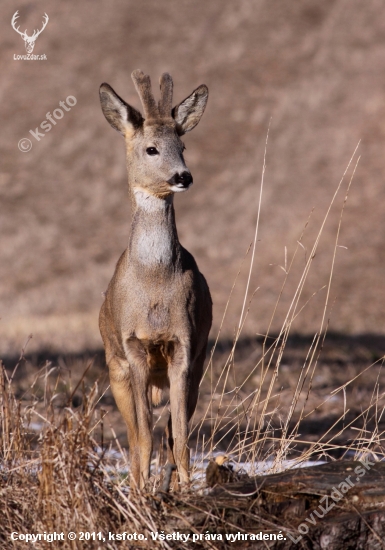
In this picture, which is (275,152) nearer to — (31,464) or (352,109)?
(352,109)

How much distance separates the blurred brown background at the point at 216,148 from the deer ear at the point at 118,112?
439 inches

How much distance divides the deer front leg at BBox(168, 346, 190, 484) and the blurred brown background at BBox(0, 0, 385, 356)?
11355mm

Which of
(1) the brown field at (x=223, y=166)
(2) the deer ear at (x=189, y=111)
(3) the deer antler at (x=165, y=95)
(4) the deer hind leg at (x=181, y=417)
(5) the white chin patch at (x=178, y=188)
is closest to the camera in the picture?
A: (4) the deer hind leg at (x=181, y=417)

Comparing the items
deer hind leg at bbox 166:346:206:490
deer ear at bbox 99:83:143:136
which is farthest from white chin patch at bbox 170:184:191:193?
deer hind leg at bbox 166:346:206:490

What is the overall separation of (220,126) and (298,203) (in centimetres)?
483

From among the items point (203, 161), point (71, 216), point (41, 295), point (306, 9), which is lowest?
point (41, 295)

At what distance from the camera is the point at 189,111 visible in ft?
19.6

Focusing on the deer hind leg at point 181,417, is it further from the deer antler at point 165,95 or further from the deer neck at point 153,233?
the deer antler at point 165,95

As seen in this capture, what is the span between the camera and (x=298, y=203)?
23.1 m

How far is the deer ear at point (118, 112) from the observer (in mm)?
5652

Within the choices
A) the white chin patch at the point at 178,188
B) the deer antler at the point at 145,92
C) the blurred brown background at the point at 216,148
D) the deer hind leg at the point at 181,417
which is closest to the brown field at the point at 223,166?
the blurred brown background at the point at 216,148

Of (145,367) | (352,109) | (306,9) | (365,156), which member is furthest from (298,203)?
(145,367)

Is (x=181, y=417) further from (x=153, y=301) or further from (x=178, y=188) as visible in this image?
(x=178, y=188)

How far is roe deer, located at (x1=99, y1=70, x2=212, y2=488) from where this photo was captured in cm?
527
